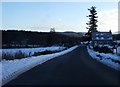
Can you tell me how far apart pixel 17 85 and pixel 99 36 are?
12585 centimetres

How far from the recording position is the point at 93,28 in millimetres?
115438

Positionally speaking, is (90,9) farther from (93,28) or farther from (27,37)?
(27,37)

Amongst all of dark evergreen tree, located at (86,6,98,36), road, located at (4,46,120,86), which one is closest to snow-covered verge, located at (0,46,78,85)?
road, located at (4,46,120,86)

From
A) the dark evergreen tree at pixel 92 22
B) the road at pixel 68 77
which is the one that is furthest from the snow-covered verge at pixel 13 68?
the dark evergreen tree at pixel 92 22

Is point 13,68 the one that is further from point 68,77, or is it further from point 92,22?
point 92,22

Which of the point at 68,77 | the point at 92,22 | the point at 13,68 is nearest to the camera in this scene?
the point at 68,77

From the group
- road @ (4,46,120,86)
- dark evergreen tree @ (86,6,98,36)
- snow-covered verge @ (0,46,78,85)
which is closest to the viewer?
road @ (4,46,120,86)

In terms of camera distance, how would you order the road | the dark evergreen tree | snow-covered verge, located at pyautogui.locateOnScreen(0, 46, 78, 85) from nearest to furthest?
the road
snow-covered verge, located at pyautogui.locateOnScreen(0, 46, 78, 85)
the dark evergreen tree

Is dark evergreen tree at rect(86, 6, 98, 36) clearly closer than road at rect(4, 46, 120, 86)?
No

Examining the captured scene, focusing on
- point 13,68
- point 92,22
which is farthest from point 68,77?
point 92,22

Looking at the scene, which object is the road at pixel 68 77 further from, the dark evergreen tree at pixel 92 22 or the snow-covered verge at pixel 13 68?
the dark evergreen tree at pixel 92 22

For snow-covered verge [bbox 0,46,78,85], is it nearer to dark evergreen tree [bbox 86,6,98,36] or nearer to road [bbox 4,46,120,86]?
road [bbox 4,46,120,86]

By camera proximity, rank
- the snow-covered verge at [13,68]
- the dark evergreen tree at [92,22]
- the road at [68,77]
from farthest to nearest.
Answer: the dark evergreen tree at [92,22]
the snow-covered verge at [13,68]
the road at [68,77]

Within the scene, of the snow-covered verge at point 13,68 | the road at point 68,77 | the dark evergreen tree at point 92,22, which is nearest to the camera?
the road at point 68,77
